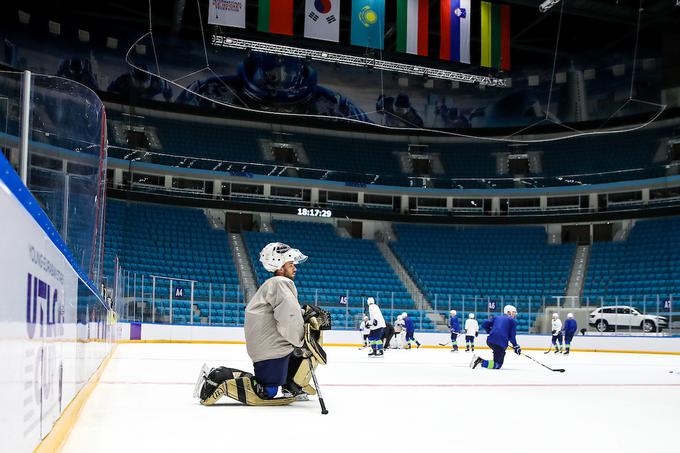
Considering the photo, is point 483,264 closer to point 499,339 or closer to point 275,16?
point 275,16

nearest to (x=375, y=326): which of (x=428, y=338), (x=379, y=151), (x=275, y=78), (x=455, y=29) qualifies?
(x=455, y=29)

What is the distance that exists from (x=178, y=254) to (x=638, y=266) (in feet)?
59.5

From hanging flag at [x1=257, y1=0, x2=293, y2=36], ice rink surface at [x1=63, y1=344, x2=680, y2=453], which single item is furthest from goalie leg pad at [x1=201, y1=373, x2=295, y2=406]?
hanging flag at [x1=257, y1=0, x2=293, y2=36]

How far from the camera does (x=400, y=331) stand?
23.8m

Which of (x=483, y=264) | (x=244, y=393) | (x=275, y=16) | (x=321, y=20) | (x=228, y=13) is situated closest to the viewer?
(x=244, y=393)

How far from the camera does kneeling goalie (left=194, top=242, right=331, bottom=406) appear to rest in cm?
582

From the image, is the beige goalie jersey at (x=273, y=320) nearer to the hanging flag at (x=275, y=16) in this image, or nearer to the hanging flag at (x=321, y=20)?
the hanging flag at (x=275, y=16)

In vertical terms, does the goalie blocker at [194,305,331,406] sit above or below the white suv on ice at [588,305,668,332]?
above

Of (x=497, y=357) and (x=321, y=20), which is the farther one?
(x=321, y=20)

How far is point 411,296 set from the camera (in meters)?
31.5

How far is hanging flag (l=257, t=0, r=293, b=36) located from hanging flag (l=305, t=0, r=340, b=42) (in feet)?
1.57

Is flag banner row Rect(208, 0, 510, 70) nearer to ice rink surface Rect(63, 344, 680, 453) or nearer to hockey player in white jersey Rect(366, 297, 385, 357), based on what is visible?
hockey player in white jersey Rect(366, 297, 385, 357)

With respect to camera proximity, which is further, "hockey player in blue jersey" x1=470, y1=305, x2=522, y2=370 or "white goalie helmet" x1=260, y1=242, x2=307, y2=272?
"hockey player in blue jersey" x1=470, y1=305, x2=522, y2=370

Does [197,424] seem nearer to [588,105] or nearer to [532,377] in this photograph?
[532,377]
